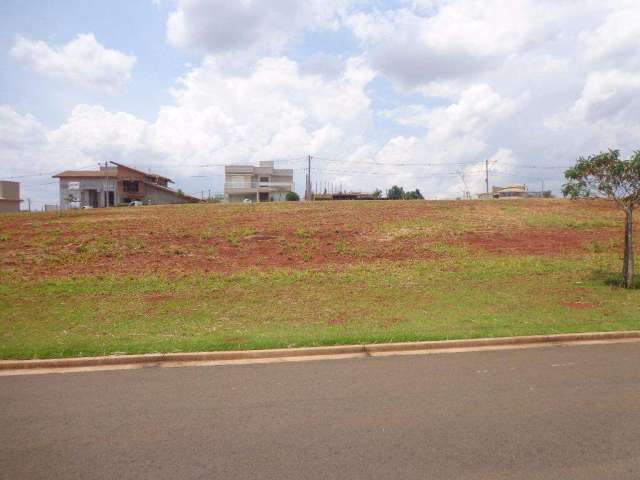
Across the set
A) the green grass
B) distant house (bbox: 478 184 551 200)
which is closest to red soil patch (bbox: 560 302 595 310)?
the green grass

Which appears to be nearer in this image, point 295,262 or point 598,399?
point 598,399

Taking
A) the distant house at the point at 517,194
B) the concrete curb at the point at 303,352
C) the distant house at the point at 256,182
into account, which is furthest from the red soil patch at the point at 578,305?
the distant house at the point at 256,182

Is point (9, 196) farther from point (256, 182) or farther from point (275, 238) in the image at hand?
point (275, 238)

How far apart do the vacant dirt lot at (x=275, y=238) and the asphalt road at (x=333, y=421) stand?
9314 mm

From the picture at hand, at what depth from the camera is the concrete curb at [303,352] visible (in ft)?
23.4

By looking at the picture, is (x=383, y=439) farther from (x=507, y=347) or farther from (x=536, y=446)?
(x=507, y=347)

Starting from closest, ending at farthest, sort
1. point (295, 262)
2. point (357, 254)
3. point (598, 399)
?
point (598, 399) → point (295, 262) → point (357, 254)

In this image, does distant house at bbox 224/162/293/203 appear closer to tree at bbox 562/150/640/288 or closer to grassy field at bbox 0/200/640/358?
grassy field at bbox 0/200/640/358

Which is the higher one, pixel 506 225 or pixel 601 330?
pixel 506 225

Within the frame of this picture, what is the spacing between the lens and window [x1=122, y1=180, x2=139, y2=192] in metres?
64.9

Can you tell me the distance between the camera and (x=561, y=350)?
7691 millimetres

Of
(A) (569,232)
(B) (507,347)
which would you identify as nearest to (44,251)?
(B) (507,347)

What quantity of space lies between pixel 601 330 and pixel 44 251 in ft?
59.6

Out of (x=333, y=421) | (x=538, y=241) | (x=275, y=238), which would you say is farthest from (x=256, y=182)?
(x=333, y=421)
